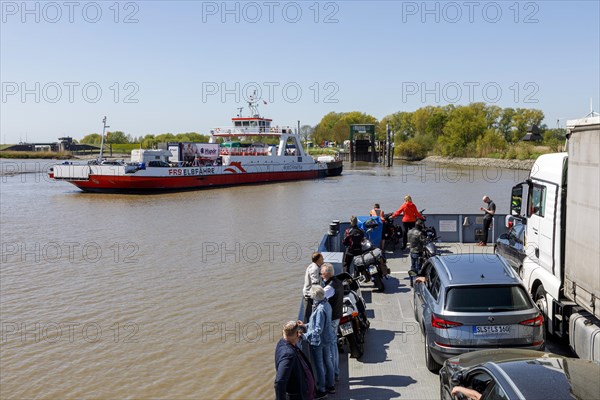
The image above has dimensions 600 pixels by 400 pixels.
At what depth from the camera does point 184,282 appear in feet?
48.1

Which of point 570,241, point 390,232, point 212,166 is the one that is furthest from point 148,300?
point 212,166

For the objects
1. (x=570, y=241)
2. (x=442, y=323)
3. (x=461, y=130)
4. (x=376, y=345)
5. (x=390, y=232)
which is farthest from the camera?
(x=461, y=130)

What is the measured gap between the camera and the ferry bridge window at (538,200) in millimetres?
8383

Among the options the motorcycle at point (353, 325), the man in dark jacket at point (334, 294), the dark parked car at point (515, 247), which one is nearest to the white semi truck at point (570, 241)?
the dark parked car at point (515, 247)

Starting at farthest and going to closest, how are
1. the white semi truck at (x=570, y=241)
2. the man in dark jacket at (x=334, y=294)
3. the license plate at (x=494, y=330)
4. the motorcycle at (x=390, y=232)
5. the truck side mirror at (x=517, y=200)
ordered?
the motorcycle at (x=390, y=232) < the truck side mirror at (x=517, y=200) < the man in dark jacket at (x=334, y=294) < the white semi truck at (x=570, y=241) < the license plate at (x=494, y=330)

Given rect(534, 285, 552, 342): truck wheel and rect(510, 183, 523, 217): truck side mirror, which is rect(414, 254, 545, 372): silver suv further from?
rect(510, 183, 523, 217): truck side mirror

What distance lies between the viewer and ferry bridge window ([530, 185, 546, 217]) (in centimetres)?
838

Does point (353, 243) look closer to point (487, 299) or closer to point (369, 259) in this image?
point (369, 259)

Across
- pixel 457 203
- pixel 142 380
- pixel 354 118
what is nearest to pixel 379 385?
pixel 142 380

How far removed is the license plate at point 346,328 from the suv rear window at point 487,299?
1.40 m

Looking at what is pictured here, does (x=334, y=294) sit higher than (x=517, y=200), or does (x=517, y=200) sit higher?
(x=517, y=200)

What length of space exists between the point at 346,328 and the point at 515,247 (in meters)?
5.23

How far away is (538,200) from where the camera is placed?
864 cm

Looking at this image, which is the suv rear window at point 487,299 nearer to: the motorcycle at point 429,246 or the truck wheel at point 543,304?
the truck wheel at point 543,304
